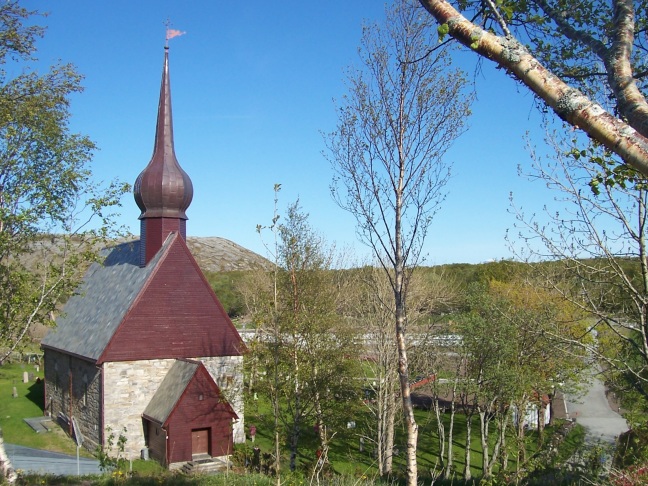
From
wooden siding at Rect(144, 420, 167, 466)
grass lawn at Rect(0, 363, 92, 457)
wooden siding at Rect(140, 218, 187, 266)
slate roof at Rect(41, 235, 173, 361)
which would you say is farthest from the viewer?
wooden siding at Rect(140, 218, 187, 266)

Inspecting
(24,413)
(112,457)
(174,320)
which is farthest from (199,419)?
(24,413)

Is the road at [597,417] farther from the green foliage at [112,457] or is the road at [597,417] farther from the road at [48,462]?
the road at [48,462]

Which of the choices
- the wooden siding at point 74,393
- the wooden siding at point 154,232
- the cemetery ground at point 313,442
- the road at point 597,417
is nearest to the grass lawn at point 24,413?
the cemetery ground at point 313,442

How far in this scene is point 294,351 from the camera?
51.8ft

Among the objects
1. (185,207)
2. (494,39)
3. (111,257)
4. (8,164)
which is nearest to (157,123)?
(185,207)

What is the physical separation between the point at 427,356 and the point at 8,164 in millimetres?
14835

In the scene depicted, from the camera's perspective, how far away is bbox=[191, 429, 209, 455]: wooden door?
64.5 ft

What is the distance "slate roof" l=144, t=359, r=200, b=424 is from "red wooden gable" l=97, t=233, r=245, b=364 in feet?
2.53

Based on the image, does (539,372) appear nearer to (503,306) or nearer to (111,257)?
(503,306)

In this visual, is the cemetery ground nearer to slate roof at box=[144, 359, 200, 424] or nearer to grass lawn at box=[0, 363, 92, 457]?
grass lawn at box=[0, 363, 92, 457]

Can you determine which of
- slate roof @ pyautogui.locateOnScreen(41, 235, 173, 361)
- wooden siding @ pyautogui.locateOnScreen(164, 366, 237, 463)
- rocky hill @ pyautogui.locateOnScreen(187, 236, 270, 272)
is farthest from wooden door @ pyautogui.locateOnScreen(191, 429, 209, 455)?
rocky hill @ pyautogui.locateOnScreen(187, 236, 270, 272)

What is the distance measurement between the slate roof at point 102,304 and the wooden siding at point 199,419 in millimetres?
3484

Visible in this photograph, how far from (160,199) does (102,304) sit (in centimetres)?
494

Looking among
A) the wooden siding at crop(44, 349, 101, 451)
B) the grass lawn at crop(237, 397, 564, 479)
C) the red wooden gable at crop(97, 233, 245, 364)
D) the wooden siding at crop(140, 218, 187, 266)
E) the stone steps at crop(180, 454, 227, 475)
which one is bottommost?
the grass lawn at crop(237, 397, 564, 479)
